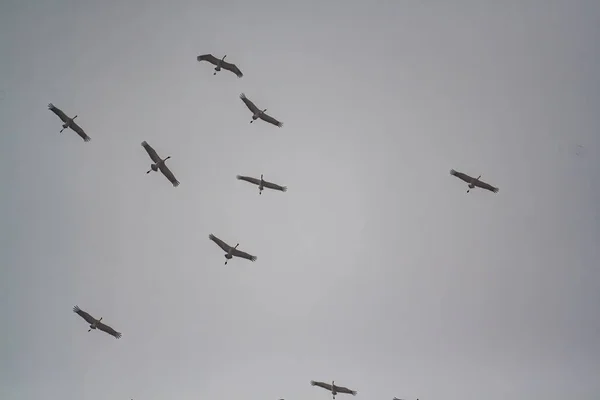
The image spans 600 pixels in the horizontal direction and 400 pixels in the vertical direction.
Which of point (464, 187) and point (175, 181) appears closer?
point (175, 181)

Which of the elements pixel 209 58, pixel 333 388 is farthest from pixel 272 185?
pixel 333 388

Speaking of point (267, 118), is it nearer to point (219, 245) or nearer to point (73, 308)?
point (219, 245)

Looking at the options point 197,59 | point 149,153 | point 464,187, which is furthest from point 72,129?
point 464,187

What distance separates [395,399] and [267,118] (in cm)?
792

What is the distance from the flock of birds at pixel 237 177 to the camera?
14.7m

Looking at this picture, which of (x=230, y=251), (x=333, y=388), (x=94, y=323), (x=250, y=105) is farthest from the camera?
(x=333, y=388)

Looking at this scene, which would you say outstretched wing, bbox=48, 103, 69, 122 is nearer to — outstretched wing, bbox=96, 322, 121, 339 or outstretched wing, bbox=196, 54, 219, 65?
outstretched wing, bbox=196, 54, 219, 65

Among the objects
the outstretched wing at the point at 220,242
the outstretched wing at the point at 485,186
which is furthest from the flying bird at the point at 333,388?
the outstretched wing at the point at 485,186

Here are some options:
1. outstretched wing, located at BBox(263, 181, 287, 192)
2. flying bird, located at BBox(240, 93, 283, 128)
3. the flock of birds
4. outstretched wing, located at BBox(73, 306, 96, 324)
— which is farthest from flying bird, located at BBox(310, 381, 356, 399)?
flying bird, located at BBox(240, 93, 283, 128)

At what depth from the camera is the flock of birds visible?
14.7 m

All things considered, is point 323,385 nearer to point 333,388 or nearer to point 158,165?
point 333,388

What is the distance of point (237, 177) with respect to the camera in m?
15.4

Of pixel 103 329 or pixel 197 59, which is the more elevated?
pixel 197 59

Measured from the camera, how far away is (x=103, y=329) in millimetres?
15867
